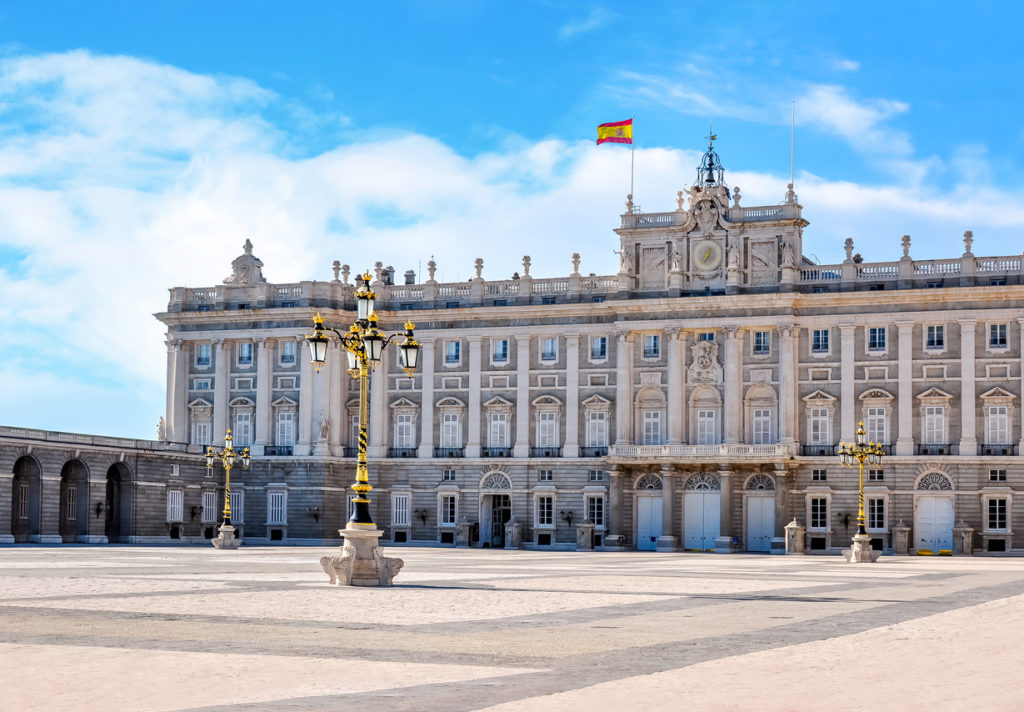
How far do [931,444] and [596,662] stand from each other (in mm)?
58087

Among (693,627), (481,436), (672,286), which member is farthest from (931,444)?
(693,627)

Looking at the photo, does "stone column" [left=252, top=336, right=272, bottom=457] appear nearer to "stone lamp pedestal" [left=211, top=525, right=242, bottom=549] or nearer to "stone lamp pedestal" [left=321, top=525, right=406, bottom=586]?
"stone lamp pedestal" [left=211, top=525, right=242, bottom=549]

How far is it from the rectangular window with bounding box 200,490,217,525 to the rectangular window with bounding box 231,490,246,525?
0.95m

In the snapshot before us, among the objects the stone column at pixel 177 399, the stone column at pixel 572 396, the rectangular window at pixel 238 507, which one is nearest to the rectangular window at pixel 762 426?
the stone column at pixel 572 396

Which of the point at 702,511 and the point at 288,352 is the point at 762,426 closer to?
the point at 702,511

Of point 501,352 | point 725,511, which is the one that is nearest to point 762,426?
point 725,511

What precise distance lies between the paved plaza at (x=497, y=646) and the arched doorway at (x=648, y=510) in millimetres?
42834

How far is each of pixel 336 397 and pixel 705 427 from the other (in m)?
19.5

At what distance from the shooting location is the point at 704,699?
40.5 ft

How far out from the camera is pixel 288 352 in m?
79.9

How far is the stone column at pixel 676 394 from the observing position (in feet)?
241

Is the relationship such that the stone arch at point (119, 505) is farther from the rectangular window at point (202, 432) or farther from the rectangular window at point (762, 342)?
the rectangular window at point (762, 342)

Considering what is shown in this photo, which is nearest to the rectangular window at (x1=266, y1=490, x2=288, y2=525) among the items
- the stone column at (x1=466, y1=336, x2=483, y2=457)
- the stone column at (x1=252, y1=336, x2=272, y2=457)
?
the stone column at (x1=252, y1=336, x2=272, y2=457)

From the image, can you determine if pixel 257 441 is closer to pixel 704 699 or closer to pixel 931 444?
pixel 931 444
